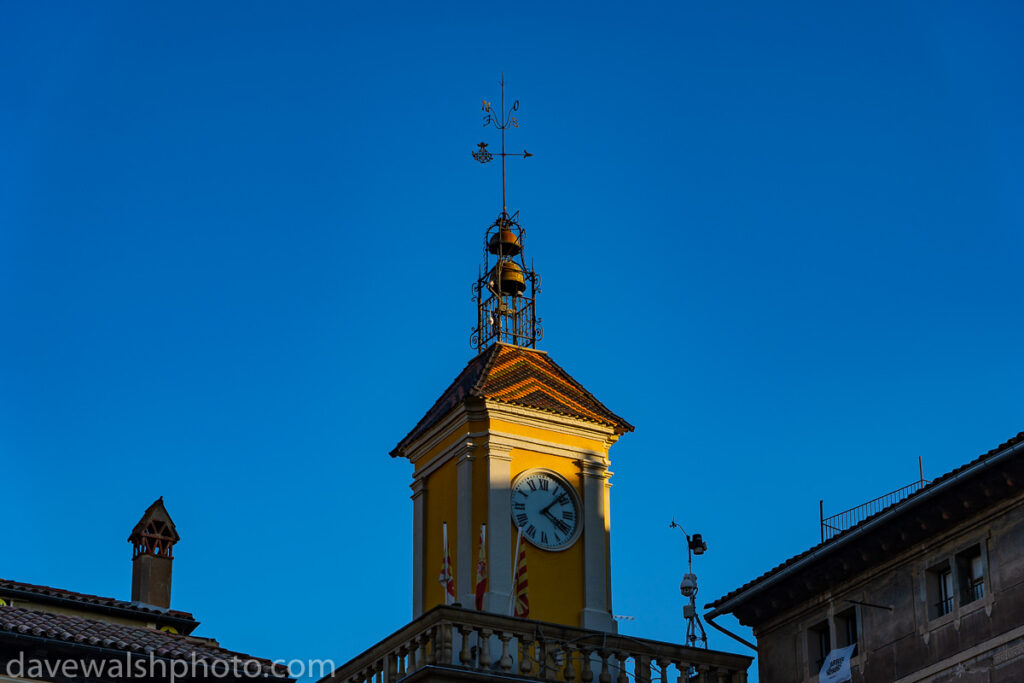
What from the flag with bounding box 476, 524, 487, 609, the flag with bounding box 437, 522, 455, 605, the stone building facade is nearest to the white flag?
the stone building facade

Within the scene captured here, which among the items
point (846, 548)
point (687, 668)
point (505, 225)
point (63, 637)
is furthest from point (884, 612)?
point (505, 225)

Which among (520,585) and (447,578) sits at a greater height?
(447,578)

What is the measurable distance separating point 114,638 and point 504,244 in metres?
19.2

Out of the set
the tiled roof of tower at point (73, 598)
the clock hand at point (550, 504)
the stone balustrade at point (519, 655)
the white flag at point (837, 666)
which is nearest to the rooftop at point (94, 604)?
the tiled roof of tower at point (73, 598)

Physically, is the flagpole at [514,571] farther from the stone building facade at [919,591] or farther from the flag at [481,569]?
the stone building facade at [919,591]

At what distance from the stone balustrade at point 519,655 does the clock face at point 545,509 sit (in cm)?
687

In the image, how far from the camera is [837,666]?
112 feet

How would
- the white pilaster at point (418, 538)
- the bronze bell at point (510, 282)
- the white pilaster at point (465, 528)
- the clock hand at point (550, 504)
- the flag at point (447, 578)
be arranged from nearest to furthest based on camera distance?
1. the white pilaster at point (465, 528)
2. the flag at point (447, 578)
3. the clock hand at point (550, 504)
4. the white pilaster at point (418, 538)
5. the bronze bell at point (510, 282)

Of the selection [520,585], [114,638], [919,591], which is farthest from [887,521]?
[114,638]

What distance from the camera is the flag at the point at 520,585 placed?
40219 mm

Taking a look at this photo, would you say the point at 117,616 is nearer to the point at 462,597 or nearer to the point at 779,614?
the point at 462,597

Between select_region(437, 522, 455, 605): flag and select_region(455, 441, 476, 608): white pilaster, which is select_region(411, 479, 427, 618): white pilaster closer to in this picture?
select_region(437, 522, 455, 605): flag

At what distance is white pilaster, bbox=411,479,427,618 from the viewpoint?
42938mm

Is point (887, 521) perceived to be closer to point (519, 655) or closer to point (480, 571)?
point (519, 655)
